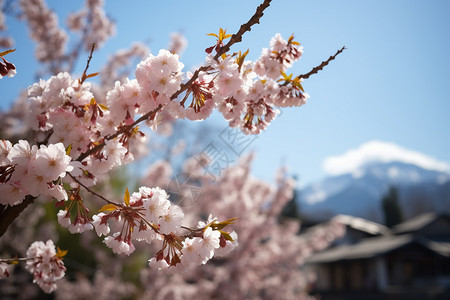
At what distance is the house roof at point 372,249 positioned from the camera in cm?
1936

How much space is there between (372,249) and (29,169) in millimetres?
23127

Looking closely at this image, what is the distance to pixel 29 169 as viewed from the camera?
1.19 m

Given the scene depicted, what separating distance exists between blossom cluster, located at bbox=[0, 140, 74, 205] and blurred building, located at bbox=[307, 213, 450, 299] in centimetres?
1805

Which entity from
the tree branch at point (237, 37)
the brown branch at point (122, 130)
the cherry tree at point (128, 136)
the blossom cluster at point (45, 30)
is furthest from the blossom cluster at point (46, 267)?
the blossom cluster at point (45, 30)

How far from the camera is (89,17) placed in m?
7.06

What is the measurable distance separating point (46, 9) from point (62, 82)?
6.14 metres

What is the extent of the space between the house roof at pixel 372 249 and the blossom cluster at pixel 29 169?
69.2ft

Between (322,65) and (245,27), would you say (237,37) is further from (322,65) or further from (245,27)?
(322,65)

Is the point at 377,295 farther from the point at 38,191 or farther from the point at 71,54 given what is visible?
the point at 38,191

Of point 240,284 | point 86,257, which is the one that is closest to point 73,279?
point 86,257

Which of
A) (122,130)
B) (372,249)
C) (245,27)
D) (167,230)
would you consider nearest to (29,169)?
(122,130)

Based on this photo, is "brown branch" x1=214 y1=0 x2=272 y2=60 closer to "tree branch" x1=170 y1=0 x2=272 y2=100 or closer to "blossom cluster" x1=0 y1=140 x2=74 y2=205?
"tree branch" x1=170 y1=0 x2=272 y2=100

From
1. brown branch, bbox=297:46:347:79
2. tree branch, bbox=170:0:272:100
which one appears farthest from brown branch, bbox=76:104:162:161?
brown branch, bbox=297:46:347:79

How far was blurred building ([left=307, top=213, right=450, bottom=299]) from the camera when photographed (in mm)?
18984
